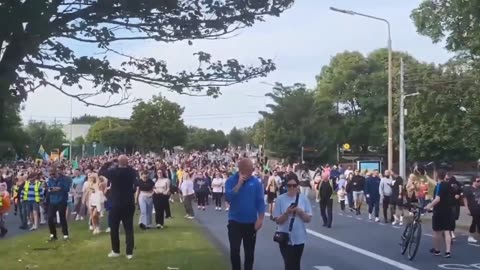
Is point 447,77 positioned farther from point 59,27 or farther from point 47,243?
point 59,27

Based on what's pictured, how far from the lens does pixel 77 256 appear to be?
15023 mm

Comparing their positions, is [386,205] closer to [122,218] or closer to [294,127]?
[122,218]

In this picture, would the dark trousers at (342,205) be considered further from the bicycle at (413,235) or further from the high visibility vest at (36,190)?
the bicycle at (413,235)

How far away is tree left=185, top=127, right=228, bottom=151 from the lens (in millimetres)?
113625

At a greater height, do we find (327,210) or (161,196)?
(161,196)

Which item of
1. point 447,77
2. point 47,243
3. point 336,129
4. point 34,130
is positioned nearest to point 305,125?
point 336,129

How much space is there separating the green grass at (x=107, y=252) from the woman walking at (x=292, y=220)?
2.98m

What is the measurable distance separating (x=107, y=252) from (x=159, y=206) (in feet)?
22.3

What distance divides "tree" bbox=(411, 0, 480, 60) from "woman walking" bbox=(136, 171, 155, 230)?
9.63 meters

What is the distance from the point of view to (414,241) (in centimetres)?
1562

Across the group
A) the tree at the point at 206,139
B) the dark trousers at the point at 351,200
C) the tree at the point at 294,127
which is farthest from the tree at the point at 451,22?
the tree at the point at 206,139

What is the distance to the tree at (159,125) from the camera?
62562 millimetres

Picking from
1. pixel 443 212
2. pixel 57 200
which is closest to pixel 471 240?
pixel 443 212

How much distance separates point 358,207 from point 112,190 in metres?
17.9
